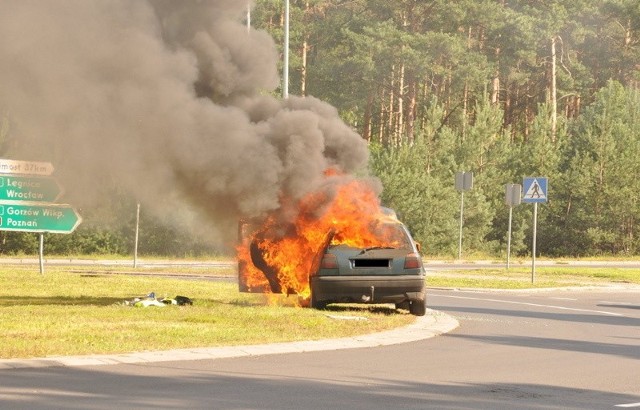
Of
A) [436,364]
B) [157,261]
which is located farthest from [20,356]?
[157,261]

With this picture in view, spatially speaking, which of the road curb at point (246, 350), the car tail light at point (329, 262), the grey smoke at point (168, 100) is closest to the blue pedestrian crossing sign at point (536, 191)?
the grey smoke at point (168, 100)

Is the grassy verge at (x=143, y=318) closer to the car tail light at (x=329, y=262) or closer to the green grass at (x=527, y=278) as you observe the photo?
the car tail light at (x=329, y=262)

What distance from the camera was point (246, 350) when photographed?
47.9 feet

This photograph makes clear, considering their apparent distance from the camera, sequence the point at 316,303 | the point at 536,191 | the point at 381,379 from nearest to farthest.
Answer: the point at 381,379 → the point at 316,303 → the point at 536,191

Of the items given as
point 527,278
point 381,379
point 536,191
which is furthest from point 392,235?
point 527,278

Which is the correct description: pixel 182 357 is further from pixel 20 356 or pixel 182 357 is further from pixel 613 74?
pixel 613 74

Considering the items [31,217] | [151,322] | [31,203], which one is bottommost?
[151,322]

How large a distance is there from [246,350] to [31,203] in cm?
1550

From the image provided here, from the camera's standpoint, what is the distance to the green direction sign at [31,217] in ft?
95.0

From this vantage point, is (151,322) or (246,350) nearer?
(246,350)

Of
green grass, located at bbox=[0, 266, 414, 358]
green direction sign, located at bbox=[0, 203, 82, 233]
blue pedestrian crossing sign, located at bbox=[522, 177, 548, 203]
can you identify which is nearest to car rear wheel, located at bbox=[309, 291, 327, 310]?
green grass, located at bbox=[0, 266, 414, 358]

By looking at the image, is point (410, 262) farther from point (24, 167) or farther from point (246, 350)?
point (24, 167)

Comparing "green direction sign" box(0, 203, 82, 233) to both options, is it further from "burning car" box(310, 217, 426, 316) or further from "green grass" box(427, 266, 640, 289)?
"burning car" box(310, 217, 426, 316)

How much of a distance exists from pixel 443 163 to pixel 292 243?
4261 centimetres
